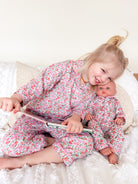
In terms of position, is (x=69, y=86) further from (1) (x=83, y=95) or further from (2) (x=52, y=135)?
(2) (x=52, y=135)

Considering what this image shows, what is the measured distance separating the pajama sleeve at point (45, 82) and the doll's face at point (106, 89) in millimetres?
228

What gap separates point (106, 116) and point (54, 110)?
300 mm

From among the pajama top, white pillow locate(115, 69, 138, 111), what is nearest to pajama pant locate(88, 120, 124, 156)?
the pajama top

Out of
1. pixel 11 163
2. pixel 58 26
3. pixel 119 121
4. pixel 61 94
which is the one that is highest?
pixel 58 26

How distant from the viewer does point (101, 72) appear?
90cm

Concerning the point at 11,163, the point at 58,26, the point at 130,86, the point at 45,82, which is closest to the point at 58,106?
the point at 45,82

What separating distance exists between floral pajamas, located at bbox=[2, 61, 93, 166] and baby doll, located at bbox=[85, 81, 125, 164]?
0.25 feet

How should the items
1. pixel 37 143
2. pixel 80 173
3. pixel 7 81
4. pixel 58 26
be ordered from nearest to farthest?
pixel 80 173 < pixel 37 143 < pixel 7 81 < pixel 58 26

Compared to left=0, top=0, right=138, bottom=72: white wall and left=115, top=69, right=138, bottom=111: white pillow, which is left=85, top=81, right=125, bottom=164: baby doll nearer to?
left=115, top=69, right=138, bottom=111: white pillow

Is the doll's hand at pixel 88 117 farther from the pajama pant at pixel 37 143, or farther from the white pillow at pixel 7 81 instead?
the white pillow at pixel 7 81

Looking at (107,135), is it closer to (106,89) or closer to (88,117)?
(88,117)

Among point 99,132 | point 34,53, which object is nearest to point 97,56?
point 99,132

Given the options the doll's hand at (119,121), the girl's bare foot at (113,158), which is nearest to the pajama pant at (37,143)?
the girl's bare foot at (113,158)

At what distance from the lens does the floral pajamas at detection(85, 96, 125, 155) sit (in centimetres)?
91
